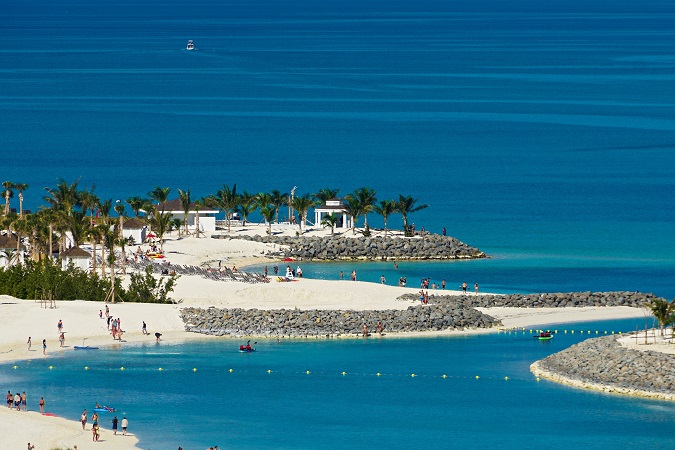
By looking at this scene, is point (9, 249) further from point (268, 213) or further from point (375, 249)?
point (375, 249)

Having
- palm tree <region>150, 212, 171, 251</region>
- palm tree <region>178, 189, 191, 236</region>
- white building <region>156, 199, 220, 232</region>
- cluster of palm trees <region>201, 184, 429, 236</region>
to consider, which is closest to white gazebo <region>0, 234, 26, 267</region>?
palm tree <region>150, 212, 171, 251</region>

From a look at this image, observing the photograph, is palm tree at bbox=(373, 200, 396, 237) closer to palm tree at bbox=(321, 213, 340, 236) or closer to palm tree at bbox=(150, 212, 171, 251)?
palm tree at bbox=(321, 213, 340, 236)

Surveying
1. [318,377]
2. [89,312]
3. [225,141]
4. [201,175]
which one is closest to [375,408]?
[318,377]

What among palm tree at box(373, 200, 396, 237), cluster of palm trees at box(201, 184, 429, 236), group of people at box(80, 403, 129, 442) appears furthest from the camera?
cluster of palm trees at box(201, 184, 429, 236)

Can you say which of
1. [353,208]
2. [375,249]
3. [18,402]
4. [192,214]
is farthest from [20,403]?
[192,214]

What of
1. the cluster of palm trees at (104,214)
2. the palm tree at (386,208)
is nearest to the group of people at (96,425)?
the cluster of palm trees at (104,214)

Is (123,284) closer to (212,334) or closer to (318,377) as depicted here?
(212,334)
